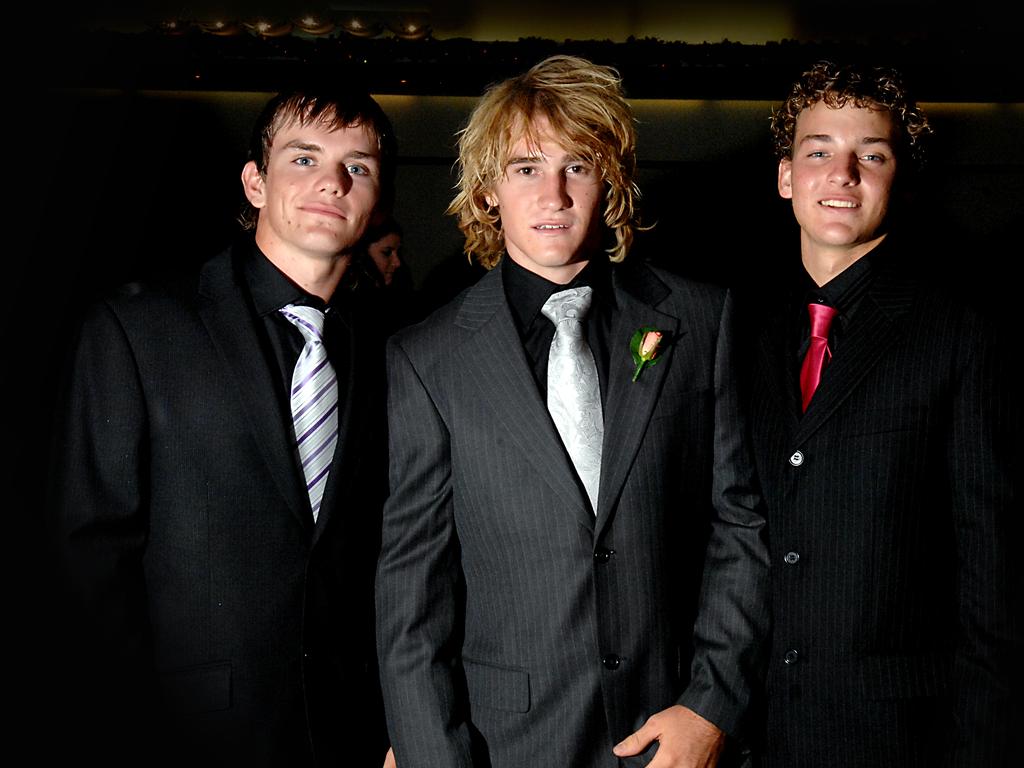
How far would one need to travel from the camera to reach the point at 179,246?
151 inches

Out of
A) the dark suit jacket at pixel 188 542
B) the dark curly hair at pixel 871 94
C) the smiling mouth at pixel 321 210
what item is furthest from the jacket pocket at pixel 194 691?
the dark curly hair at pixel 871 94

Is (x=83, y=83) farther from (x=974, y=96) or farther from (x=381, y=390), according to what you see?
(x=974, y=96)

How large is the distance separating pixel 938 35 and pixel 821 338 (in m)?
2.36

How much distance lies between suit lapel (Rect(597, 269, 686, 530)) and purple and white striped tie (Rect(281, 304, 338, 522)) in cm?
56

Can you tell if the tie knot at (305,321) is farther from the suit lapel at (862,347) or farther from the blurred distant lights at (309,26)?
the blurred distant lights at (309,26)

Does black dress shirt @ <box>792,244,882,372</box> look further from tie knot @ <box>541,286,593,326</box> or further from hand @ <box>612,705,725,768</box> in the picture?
hand @ <box>612,705,725,768</box>

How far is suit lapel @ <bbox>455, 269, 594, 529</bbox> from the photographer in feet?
5.45

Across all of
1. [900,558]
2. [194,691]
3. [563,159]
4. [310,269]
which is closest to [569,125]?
[563,159]

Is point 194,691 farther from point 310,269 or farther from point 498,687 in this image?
point 310,269

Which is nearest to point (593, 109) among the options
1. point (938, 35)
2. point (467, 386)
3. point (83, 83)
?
point (467, 386)

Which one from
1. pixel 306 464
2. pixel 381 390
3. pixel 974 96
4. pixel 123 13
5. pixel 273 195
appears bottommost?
pixel 306 464

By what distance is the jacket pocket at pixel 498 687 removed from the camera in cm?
168

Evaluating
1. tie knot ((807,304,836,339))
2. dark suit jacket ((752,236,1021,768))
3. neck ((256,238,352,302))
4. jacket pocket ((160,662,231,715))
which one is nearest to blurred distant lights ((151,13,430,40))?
neck ((256,238,352,302))

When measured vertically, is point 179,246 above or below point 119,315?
above
